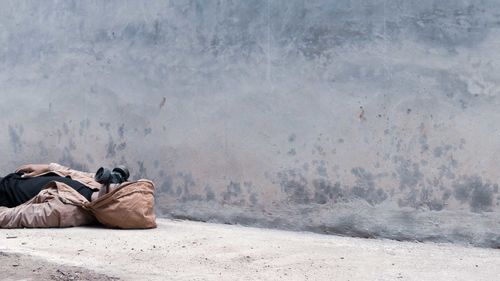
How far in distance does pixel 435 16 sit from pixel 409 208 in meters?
1.17

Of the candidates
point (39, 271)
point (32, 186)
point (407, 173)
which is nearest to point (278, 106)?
point (407, 173)

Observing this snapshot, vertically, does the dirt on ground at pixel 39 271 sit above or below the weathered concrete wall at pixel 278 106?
below

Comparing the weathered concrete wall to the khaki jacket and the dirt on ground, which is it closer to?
the khaki jacket

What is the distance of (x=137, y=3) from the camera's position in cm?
562

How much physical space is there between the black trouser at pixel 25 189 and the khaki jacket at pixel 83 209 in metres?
0.14

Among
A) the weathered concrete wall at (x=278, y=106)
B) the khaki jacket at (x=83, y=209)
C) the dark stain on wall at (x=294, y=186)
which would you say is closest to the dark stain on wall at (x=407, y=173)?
the weathered concrete wall at (x=278, y=106)

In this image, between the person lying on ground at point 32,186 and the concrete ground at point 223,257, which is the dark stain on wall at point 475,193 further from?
the person lying on ground at point 32,186

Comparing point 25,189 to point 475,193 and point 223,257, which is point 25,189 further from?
point 475,193

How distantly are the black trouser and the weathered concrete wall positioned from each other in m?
0.64

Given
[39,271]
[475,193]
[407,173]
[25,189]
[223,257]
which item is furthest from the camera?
[25,189]

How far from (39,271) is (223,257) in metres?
0.92

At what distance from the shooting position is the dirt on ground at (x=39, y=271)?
322 cm

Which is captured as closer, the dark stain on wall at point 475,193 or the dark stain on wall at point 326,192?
the dark stain on wall at point 475,193

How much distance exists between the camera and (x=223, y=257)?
3.74 metres
